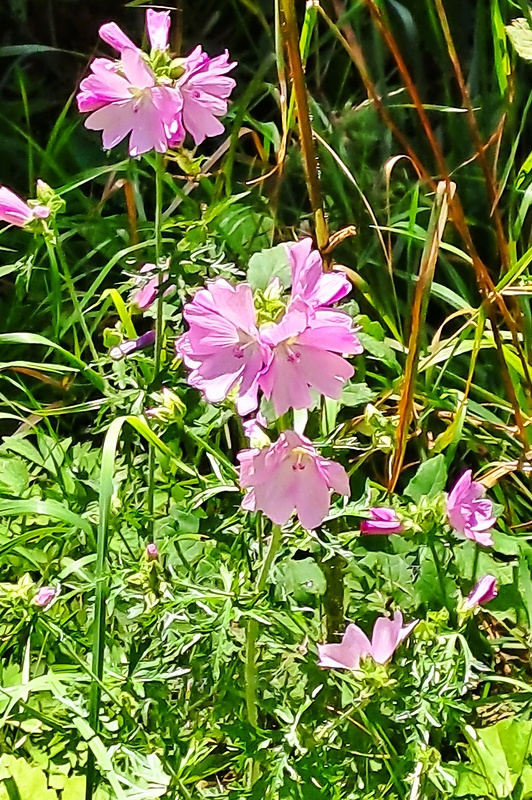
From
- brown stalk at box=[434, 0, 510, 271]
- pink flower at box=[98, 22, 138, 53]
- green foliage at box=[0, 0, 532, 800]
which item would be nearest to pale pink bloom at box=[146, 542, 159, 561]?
green foliage at box=[0, 0, 532, 800]

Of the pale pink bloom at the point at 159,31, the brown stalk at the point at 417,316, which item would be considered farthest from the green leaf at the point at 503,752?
the pale pink bloom at the point at 159,31

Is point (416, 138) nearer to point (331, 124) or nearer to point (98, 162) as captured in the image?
point (331, 124)

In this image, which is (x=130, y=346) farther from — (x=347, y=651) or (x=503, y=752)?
(x=503, y=752)

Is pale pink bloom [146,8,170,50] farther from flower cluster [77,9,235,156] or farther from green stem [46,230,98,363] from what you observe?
green stem [46,230,98,363]

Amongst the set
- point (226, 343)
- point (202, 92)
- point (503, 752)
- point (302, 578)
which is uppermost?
point (202, 92)

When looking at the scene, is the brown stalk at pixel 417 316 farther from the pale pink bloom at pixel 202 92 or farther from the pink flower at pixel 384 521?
the pale pink bloom at pixel 202 92

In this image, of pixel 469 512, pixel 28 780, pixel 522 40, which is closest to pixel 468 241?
pixel 522 40
